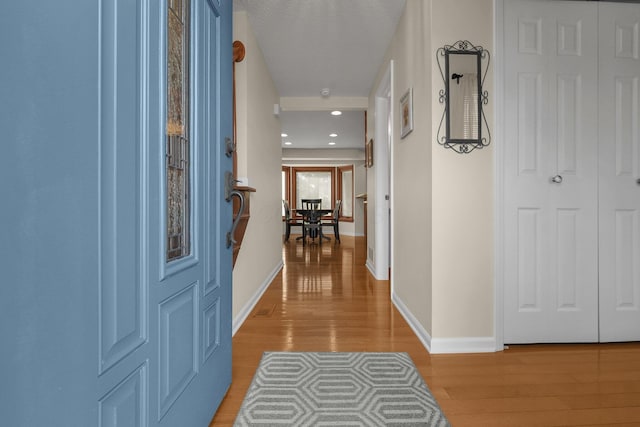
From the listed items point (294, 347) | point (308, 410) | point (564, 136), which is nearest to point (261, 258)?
point (294, 347)

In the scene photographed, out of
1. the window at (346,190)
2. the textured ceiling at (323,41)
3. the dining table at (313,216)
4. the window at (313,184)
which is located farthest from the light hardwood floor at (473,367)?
the window at (313,184)

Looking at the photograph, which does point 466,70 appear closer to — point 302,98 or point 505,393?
point 505,393

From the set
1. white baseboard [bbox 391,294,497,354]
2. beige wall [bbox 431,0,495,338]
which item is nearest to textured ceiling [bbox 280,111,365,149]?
beige wall [bbox 431,0,495,338]

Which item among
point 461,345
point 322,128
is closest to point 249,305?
→ point 461,345

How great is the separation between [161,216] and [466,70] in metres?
1.87

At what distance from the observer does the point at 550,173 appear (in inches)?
81.7

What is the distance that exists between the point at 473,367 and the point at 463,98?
153cm

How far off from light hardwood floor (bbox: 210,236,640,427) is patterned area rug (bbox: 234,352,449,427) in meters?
0.07

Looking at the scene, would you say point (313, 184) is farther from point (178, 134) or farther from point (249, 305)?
Answer: point (178, 134)

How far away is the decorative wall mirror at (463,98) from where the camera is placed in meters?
1.98

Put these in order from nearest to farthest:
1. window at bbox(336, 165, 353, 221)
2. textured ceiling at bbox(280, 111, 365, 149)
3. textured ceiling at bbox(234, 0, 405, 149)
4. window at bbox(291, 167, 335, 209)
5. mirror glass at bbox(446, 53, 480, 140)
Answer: mirror glass at bbox(446, 53, 480, 140)
textured ceiling at bbox(234, 0, 405, 149)
textured ceiling at bbox(280, 111, 365, 149)
window at bbox(336, 165, 353, 221)
window at bbox(291, 167, 335, 209)

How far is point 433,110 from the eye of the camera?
6.59 ft
